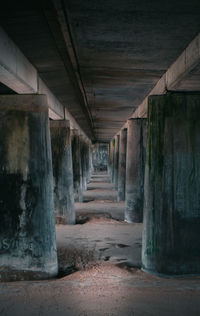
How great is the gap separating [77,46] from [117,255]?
17.5 feet

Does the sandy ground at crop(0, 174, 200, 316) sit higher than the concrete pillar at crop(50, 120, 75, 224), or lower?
lower

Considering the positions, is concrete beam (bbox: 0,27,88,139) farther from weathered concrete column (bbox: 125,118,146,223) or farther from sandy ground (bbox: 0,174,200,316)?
weathered concrete column (bbox: 125,118,146,223)

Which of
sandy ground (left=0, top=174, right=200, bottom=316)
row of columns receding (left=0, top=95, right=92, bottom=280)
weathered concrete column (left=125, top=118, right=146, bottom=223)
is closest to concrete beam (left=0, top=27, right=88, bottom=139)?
row of columns receding (left=0, top=95, right=92, bottom=280)

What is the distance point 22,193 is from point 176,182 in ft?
9.56

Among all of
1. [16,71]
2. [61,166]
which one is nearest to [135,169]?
[61,166]

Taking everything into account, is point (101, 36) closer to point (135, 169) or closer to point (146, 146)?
point (146, 146)

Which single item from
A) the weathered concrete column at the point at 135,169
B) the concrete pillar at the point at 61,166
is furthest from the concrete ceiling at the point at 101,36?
the weathered concrete column at the point at 135,169

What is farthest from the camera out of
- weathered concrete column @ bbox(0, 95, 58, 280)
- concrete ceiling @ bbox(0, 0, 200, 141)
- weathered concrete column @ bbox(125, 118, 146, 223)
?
weathered concrete column @ bbox(125, 118, 146, 223)

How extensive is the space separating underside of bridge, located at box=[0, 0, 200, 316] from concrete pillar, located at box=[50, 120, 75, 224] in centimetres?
337

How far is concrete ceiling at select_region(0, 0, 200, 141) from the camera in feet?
12.7

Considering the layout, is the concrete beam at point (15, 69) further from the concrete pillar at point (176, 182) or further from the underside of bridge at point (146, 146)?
the concrete pillar at point (176, 182)

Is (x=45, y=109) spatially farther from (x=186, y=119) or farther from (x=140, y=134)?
(x=140, y=134)

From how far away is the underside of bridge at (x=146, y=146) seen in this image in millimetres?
4367

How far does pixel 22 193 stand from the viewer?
6535 mm
